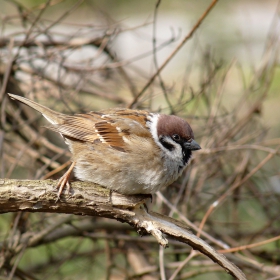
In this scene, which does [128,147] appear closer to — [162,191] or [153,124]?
[153,124]

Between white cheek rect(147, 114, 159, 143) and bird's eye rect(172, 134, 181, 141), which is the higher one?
white cheek rect(147, 114, 159, 143)

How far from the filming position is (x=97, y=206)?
2.64 metres

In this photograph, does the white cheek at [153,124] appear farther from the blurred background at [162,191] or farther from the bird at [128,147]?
the blurred background at [162,191]

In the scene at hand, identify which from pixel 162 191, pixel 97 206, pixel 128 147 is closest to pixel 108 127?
pixel 128 147

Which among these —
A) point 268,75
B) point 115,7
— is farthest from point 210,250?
point 115,7

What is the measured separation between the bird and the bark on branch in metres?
0.14

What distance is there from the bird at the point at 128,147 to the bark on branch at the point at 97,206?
14cm

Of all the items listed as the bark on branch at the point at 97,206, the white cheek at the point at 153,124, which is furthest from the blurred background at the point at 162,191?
the bark on branch at the point at 97,206

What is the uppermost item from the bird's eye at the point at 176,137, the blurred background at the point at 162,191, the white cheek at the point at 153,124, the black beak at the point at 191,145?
the white cheek at the point at 153,124

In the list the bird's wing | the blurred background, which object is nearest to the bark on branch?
the bird's wing

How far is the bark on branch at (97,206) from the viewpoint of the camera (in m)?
2.47

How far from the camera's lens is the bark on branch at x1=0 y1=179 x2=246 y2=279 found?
2.47 m

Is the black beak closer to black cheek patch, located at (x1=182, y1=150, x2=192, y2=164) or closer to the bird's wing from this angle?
black cheek patch, located at (x1=182, y1=150, x2=192, y2=164)

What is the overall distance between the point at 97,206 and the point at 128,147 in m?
0.54
